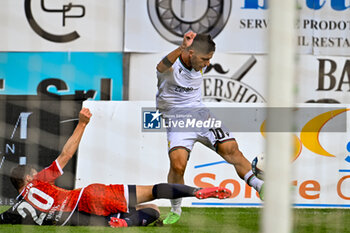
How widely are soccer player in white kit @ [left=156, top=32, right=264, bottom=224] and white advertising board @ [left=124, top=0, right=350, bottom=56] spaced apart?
8cm

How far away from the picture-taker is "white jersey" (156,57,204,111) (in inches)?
107

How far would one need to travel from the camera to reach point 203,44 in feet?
9.25

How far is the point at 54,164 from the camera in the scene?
2713 millimetres

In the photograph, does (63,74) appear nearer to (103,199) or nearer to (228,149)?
(103,199)

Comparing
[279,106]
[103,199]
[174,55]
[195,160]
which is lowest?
[103,199]

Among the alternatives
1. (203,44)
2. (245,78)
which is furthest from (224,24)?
(245,78)

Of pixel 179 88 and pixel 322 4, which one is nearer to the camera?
pixel 179 88

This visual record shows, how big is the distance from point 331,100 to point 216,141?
2.26ft

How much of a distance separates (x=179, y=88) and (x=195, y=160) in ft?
1.17

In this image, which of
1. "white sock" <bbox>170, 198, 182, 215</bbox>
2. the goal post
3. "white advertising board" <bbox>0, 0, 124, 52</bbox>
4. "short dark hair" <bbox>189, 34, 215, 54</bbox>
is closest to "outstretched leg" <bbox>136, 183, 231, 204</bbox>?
"white sock" <bbox>170, 198, 182, 215</bbox>

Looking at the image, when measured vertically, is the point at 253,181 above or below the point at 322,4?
below

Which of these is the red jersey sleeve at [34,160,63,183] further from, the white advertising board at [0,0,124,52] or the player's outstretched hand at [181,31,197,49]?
the player's outstretched hand at [181,31,197,49]

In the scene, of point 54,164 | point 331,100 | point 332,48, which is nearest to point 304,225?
point 331,100

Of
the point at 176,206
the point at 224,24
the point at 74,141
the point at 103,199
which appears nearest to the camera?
the point at 103,199
